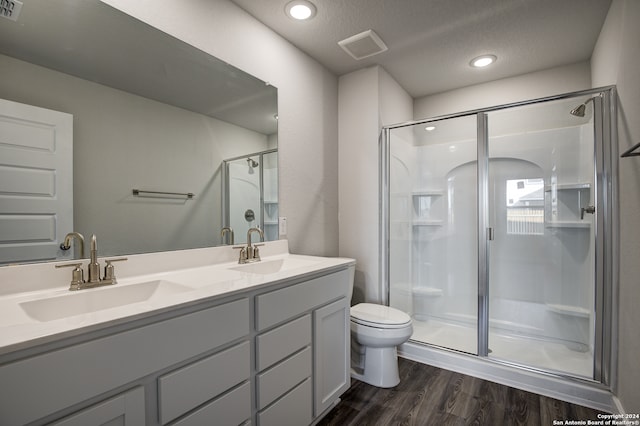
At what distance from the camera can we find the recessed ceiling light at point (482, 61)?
2527mm

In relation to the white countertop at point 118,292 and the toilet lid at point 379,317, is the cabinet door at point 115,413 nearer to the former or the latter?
the white countertop at point 118,292

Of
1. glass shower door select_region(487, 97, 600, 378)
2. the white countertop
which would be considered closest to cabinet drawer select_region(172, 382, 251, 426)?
the white countertop

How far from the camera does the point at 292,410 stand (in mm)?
1418

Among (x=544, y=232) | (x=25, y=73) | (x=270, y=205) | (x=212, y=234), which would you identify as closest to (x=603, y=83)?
Result: (x=544, y=232)

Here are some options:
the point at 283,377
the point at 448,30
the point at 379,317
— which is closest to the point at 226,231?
the point at 283,377

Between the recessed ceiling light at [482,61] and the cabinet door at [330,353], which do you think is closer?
the cabinet door at [330,353]

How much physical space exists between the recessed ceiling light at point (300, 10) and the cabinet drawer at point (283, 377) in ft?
6.50

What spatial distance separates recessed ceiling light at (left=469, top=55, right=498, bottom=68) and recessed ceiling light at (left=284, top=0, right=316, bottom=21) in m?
1.49

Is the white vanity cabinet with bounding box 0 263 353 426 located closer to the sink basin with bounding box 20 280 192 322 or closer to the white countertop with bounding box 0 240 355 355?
the white countertop with bounding box 0 240 355 355

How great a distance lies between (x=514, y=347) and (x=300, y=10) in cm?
300

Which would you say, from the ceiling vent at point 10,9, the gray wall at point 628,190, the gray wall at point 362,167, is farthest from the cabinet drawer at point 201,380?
the gray wall at point 628,190

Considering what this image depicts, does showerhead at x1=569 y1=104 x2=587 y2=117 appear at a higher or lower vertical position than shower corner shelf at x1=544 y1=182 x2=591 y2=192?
higher

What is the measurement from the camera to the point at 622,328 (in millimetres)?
1688

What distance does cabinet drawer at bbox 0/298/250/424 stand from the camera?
0.68m
